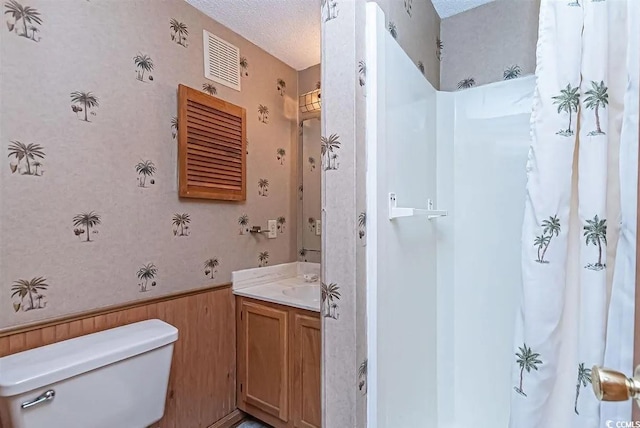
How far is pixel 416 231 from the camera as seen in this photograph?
1324 mm

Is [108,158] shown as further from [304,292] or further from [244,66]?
[304,292]

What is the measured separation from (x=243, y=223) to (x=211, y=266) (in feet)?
1.13

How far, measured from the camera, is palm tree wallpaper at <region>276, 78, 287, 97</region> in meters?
2.21

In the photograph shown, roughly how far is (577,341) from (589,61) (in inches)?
31.0

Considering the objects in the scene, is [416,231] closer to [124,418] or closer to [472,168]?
[472,168]

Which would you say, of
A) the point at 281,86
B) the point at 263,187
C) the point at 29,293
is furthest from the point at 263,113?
the point at 29,293

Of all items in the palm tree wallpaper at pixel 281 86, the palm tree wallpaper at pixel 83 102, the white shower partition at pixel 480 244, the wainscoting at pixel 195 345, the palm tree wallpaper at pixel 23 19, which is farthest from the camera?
the palm tree wallpaper at pixel 281 86

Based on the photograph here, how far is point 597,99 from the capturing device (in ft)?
2.66

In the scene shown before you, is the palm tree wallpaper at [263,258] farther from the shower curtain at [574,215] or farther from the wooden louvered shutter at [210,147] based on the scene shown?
the shower curtain at [574,215]

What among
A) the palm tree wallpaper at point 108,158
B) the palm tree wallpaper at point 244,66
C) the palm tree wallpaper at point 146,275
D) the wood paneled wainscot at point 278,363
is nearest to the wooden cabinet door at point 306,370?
the wood paneled wainscot at point 278,363

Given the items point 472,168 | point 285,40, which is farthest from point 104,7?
point 472,168

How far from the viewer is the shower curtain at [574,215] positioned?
0.78 metres

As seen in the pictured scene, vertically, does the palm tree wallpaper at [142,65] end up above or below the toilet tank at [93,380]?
above

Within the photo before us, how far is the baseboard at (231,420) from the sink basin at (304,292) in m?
0.78
